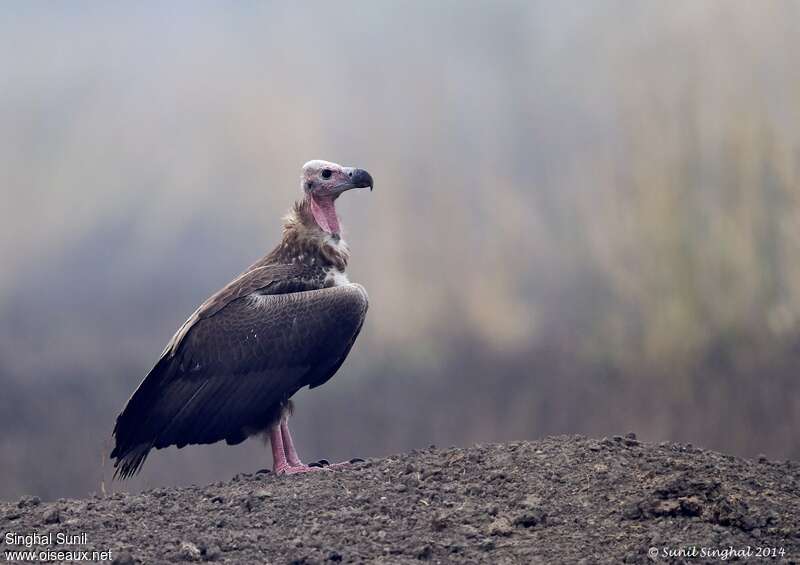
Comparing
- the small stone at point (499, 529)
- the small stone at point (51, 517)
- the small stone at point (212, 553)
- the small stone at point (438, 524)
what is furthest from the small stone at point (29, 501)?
the small stone at point (499, 529)

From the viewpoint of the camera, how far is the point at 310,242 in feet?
41.8

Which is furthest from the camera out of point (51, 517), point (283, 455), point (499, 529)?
point (283, 455)

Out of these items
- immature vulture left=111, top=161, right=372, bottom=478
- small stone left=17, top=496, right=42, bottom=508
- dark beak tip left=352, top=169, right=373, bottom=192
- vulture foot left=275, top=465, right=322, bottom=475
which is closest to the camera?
small stone left=17, top=496, right=42, bottom=508

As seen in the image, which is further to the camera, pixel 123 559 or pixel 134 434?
pixel 134 434

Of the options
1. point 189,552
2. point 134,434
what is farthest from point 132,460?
point 189,552

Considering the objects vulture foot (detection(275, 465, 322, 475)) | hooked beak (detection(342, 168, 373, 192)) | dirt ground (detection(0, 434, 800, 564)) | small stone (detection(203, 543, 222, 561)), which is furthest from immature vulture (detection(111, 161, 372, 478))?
small stone (detection(203, 543, 222, 561))

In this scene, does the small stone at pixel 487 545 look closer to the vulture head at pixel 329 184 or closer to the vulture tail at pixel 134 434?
the vulture tail at pixel 134 434

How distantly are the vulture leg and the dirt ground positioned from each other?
241 millimetres

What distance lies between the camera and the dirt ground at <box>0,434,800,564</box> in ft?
30.1

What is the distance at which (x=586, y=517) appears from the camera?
9.93 m

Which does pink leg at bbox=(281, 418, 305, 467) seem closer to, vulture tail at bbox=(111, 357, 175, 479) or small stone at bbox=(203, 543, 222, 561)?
vulture tail at bbox=(111, 357, 175, 479)

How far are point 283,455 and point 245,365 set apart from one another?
3.38ft

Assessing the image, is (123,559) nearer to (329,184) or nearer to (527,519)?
(527,519)

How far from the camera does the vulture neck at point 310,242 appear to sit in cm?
1274
